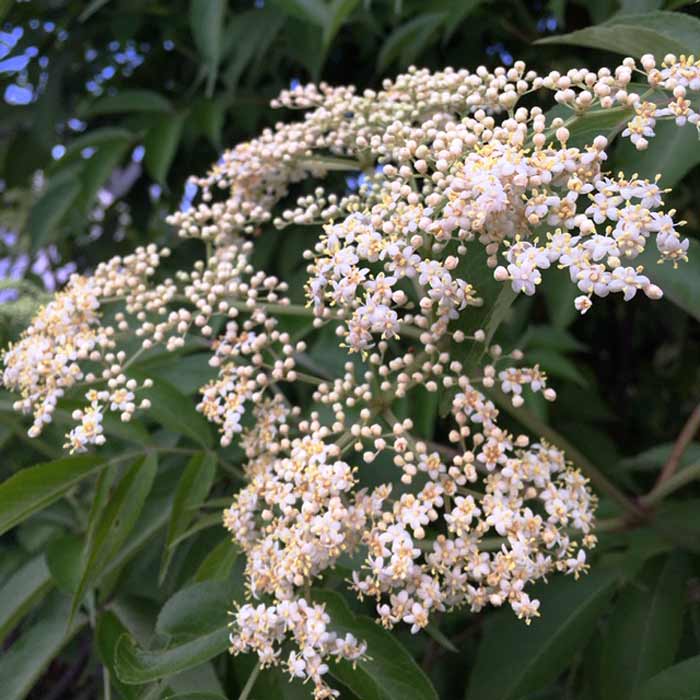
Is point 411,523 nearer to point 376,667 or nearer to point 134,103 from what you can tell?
point 376,667

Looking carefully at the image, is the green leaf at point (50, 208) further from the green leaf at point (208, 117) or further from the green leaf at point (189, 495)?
the green leaf at point (189, 495)

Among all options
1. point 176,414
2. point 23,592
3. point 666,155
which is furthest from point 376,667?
point 666,155

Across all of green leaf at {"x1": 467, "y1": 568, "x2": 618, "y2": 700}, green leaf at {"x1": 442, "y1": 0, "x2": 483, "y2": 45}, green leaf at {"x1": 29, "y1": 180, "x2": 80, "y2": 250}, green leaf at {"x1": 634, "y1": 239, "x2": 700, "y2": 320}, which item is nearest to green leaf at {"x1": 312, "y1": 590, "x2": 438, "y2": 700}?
green leaf at {"x1": 467, "y1": 568, "x2": 618, "y2": 700}

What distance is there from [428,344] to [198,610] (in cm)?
52

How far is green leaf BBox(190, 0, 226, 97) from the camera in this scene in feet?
6.81

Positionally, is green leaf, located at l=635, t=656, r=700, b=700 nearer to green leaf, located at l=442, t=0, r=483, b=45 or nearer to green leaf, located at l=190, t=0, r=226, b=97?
green leaf, located at l=442, t=0, r=483, b=45

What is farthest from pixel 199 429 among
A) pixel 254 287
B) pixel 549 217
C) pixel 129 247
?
pixel 129 247

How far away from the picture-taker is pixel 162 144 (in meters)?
2.50

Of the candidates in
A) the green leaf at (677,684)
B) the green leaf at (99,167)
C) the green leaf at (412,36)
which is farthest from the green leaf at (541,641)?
the green leaf at (99,167)

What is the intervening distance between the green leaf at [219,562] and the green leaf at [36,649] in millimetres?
252

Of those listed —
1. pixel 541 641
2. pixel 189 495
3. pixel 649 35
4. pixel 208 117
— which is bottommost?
pixel 541 641

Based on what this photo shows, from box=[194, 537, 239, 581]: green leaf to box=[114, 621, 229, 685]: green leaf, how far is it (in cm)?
13

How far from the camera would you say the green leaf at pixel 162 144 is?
2.43 m

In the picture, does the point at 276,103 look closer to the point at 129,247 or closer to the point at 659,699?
the point at 659,699
